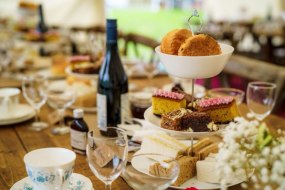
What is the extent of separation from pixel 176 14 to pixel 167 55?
27.7ft

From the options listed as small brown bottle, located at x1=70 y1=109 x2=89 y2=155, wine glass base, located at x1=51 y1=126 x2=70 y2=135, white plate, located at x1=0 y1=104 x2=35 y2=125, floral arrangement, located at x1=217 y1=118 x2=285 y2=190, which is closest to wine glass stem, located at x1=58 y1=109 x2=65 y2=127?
wine glass base, located at x1=51 y1=126 x2=70 y2=135

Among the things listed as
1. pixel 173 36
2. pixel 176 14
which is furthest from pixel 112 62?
pixel 176 14

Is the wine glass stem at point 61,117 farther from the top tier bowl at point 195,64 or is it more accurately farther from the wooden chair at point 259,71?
the wooden chair at point 259,71

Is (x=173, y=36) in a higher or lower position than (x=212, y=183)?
higher

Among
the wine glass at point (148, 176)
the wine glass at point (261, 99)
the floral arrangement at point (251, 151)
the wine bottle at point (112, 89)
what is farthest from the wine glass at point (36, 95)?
the floral arrangement at point (251, 151)

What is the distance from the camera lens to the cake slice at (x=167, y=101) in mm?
1071

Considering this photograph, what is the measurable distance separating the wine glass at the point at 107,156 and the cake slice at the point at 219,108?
24 cm

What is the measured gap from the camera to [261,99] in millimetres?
1419

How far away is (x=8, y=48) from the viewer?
2.71 metres

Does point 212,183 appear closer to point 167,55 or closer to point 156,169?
point 156,169

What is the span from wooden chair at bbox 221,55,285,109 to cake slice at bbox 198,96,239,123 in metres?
0.96

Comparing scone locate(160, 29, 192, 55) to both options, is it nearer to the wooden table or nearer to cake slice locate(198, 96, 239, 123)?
cake slice locate(198, 96, 239, 123)

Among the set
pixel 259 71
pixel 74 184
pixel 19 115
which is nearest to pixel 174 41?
pixel 74 184

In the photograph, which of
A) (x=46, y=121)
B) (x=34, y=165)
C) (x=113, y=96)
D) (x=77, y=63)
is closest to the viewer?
(x=34, y=165)
